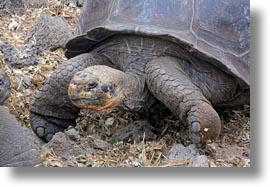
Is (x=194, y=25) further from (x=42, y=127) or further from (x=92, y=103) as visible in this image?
(x=42, y=127)

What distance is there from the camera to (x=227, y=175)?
2455 mm

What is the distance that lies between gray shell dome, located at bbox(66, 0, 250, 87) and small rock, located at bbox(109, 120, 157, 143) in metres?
0.32

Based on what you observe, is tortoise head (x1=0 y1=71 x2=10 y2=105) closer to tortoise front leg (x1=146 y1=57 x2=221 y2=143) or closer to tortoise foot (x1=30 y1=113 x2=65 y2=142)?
tortoise foot (x1=30 y1=113 x2=65 y2=142)

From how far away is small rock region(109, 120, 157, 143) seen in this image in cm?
279

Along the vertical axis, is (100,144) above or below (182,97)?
below

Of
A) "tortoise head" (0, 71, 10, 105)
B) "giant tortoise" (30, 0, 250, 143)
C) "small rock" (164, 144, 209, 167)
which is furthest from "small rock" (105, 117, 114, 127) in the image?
"tortoise head" (0, 71, 10, 105)

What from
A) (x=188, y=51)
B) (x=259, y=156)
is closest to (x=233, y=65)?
(x=188, y=51)

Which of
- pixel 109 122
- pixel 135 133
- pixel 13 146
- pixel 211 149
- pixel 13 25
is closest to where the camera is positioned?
pixel 13 146

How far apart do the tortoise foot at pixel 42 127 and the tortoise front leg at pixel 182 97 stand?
0.44 m

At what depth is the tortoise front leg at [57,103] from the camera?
2.92m

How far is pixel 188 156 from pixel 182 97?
0.74 feet

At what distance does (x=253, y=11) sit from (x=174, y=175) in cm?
63

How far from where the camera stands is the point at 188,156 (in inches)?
102

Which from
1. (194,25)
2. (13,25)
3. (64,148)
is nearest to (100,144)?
(64,148)
